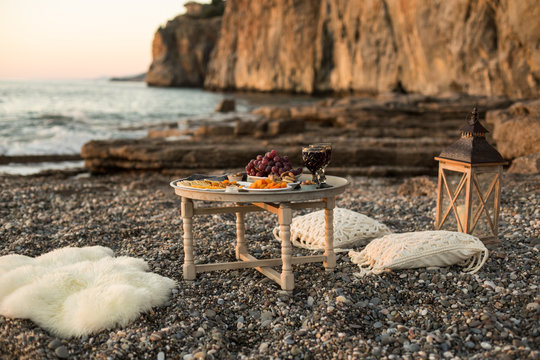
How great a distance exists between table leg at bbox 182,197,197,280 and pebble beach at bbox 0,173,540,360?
11 centimetres

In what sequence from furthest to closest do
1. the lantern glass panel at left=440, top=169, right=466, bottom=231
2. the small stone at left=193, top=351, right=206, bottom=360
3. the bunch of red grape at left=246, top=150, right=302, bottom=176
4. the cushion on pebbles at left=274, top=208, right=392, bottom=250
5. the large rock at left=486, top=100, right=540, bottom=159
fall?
the large rock at left=486, top=100, right=540, bottom=159, the cushion on pebbles at left=274, top=208, right=392, bottom=250, the lantern glass panel at left=440, top=169, right=466, bottom=231, the bunch of red grape at left=246, top=150, right=302, bottom=176, the small stone at left=193, top=351, right=206, bottom=360

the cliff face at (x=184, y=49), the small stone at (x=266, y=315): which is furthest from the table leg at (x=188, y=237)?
the cliff face at (x=184, y=49)

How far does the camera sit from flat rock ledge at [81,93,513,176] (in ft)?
37.7

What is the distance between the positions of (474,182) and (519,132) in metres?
5.86

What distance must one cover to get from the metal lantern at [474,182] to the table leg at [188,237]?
2.64 m

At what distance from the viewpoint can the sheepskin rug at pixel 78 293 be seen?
3.62 metres

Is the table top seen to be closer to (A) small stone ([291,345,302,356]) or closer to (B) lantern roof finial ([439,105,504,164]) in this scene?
(A) small stone ([291,345,302,356])

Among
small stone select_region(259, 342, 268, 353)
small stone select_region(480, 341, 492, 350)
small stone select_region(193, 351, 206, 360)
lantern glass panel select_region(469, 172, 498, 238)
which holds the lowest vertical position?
small stone select_region(259, 342, 268, 353)

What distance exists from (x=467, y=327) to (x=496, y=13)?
2334 cm

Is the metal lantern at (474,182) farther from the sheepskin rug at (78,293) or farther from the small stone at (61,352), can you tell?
the small stone at (61,352)

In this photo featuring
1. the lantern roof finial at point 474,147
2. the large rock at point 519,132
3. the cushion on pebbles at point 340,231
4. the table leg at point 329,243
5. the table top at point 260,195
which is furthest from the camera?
the large rock at point 519,132

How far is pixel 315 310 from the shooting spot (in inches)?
153

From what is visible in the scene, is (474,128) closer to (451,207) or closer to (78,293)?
(451,207)

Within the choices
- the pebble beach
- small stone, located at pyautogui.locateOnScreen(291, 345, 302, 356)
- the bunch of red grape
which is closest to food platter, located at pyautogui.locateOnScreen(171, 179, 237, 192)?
the bunch of red grape
